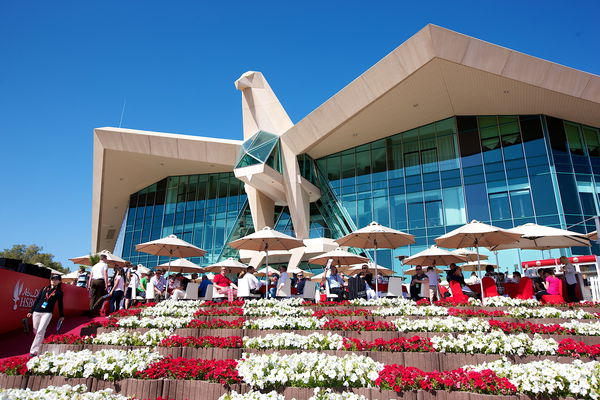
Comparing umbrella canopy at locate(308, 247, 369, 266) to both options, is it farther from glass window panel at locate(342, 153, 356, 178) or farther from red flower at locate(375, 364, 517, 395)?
red flower at locate(375, 364, 517, 395)

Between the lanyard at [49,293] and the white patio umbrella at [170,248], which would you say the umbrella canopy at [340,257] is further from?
the lanyard at [49,293]

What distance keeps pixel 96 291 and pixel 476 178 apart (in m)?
20.1

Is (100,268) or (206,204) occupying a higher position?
(206,204)

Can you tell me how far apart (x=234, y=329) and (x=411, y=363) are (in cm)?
366

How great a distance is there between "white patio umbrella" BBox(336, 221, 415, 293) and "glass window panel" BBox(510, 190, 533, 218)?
11.1 metres

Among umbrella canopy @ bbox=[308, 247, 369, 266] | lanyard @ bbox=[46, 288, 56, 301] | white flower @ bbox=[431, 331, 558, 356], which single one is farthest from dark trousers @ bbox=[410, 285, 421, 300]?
lanyard @ bbox=[46, 288, 56, 301]

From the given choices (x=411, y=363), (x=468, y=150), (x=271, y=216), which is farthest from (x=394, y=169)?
(x=411, y=363)

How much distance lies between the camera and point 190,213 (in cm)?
Answer: 3378

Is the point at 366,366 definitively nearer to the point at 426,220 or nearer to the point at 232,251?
the point at 426,220

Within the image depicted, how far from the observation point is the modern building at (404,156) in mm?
20766

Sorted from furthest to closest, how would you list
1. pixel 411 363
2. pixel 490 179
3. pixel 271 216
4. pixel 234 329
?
1. pixel 271 216
2. pixel 490 179
3. pixel 234 329
4. pixel 411 363

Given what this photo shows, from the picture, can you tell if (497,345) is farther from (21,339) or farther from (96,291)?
(96,291)

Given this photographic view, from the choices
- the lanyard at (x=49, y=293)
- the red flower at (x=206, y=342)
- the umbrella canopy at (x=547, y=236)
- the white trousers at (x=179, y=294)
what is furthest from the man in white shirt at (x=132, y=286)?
the umbrella canopy at (x=547, y=236)

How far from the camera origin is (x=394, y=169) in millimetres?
26375
